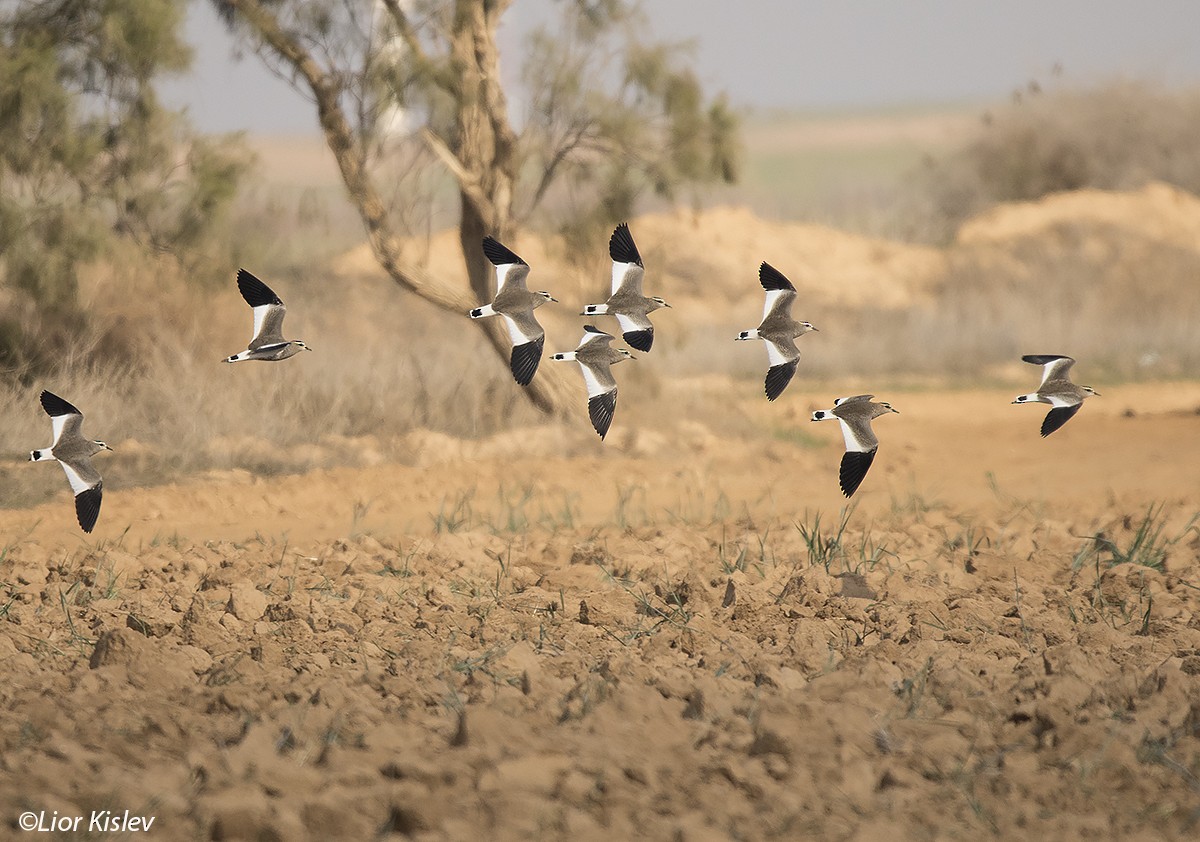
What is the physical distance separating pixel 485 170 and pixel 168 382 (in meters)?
3.09

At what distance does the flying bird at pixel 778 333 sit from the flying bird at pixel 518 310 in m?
0.54

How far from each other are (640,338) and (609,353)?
0.94 feet

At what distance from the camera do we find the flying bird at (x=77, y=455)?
391 centimetres

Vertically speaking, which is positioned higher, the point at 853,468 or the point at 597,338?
the point at 597,338

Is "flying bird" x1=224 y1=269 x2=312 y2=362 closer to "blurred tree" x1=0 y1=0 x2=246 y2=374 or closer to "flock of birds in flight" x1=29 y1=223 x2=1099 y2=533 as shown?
"flock of birds in flight" x1=29 y1=223 x2=1099 y2=533

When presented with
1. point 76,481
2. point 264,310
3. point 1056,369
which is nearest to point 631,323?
point 264,310

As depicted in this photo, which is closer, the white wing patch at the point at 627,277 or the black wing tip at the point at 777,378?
the black wing tip at the point at 777,378

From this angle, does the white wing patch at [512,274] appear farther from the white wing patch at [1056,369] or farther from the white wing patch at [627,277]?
the white wing patch at [1056,369]

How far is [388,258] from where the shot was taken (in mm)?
10875

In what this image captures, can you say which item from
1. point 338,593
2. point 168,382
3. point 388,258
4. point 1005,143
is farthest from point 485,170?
point 1005,143

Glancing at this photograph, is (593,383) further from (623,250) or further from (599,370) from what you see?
(623,250)

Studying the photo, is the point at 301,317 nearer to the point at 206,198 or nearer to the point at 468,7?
the point at 206,198

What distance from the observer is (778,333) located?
374 centimetres

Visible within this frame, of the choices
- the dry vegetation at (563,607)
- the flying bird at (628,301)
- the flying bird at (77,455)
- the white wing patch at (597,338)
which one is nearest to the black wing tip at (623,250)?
the flying bird at (628,301)
